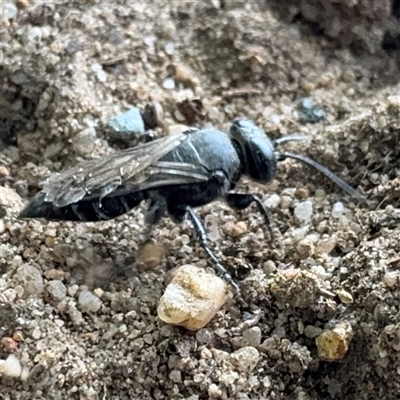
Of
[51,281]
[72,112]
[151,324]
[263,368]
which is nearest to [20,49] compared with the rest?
[72,112]

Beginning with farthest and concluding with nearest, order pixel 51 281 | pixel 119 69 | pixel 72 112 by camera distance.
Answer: pixel 119 69
pixel 72 112
pixel 51 281

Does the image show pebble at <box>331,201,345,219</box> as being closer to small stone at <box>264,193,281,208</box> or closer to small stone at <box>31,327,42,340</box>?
small stone at <box>264,193,281,208</box>

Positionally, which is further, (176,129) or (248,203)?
(176,129)

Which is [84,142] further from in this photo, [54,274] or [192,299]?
[192,299]

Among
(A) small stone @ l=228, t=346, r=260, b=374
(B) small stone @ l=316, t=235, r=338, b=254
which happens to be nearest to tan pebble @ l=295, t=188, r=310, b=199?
(B) small stone @ l=316, t=235, r=338, b=254

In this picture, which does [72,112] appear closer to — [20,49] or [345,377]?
[20,49]

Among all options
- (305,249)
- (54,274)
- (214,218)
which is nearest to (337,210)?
(305,249)
